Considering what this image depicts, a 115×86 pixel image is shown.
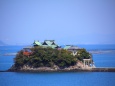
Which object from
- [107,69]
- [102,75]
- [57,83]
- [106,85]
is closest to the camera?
[106,85]

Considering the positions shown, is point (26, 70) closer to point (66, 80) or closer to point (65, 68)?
point (65, 68)

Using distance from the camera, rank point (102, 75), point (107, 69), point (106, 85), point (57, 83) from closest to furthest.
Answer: point (106, 85) → point (57, 83) → point (102, 75) → point (107, 69)

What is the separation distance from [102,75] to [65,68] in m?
5.99

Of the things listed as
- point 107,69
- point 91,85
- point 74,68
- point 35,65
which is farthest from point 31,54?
point 91,85

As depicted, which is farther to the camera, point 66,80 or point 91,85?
point 66,80

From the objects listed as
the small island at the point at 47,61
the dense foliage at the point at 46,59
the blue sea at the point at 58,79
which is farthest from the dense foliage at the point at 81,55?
the blue sea at the point at 58,79

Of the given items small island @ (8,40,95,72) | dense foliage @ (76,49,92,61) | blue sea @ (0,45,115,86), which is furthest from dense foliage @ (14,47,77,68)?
blue sea @ (0,45,115,86)

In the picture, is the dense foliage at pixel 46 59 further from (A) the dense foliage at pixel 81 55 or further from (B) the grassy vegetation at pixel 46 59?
(A) the dense foliage at pixel 81 55

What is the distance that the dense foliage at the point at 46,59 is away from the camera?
59375 mm

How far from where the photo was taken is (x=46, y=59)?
5909 centimetres

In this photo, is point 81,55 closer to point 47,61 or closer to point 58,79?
point 47,61

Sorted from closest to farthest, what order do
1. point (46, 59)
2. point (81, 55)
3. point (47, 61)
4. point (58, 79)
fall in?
point (58, 79)
point (46, 59)
point (47, 61)
point (81, 55)

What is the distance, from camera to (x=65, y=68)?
59656mm

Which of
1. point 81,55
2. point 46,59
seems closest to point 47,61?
point 46,59
